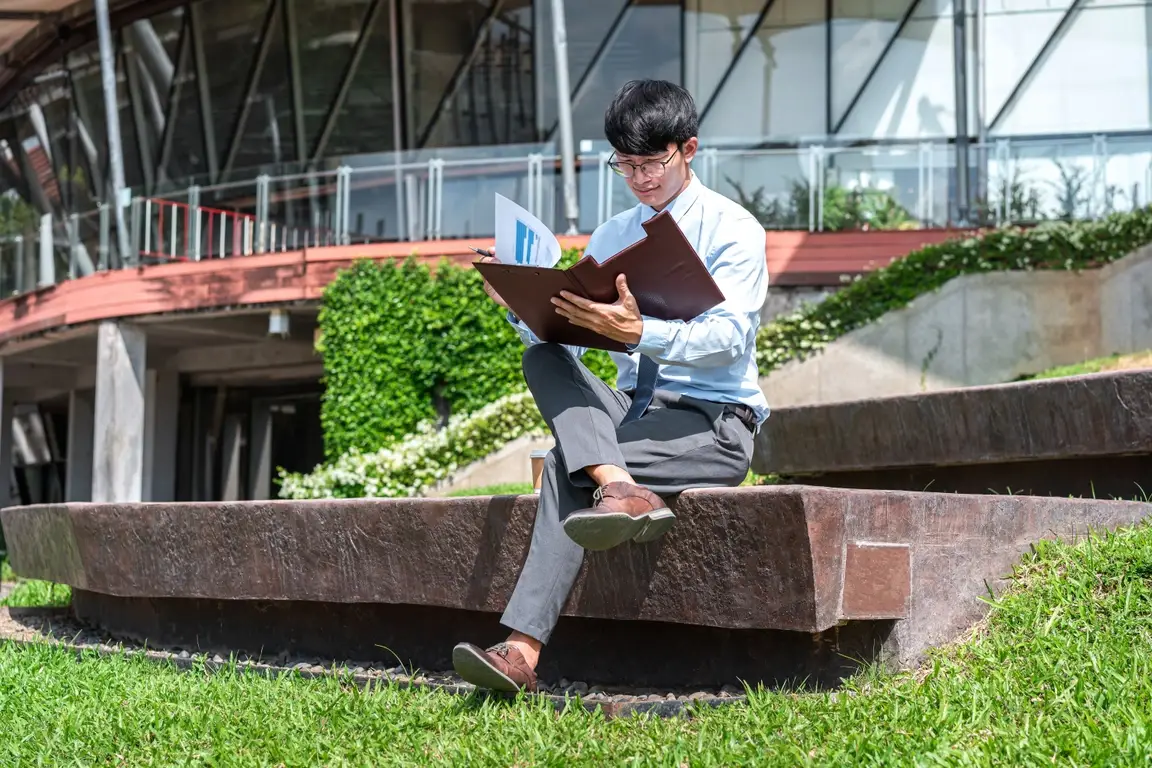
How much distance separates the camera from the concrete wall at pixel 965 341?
11789 mm

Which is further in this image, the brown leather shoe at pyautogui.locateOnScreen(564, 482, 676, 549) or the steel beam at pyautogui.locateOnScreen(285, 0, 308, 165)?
the steel beam at pyautogui.locateOnScreen(285, 0, 308, 165)

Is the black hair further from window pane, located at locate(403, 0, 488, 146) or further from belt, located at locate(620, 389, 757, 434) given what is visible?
window pane, located at locate(403, 0, 488, 146)

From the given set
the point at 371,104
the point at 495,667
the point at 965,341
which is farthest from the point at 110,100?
the point at 495,667

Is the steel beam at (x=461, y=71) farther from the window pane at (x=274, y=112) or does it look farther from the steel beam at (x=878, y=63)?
the steel beam at (x=878, y=63)

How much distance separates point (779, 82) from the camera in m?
16.9

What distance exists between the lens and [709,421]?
344 centimetres

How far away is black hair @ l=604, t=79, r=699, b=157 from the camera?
3430 millimetres

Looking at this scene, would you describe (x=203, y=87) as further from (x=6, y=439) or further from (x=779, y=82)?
(x=779, y=82)

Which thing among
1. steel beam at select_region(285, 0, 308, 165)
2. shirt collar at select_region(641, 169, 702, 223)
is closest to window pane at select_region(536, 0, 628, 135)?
steel beam at select_region(285, 0, 308, 165)

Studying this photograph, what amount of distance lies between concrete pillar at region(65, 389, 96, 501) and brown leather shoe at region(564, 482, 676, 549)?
2048 cm

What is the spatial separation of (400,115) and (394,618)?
14705 millimetres

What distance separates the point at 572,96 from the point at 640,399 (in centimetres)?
1387

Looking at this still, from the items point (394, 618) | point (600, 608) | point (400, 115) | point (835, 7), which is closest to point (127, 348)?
point (400, 115)

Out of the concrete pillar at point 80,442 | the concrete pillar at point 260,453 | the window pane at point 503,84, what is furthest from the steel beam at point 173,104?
the window pane at point 503,84
